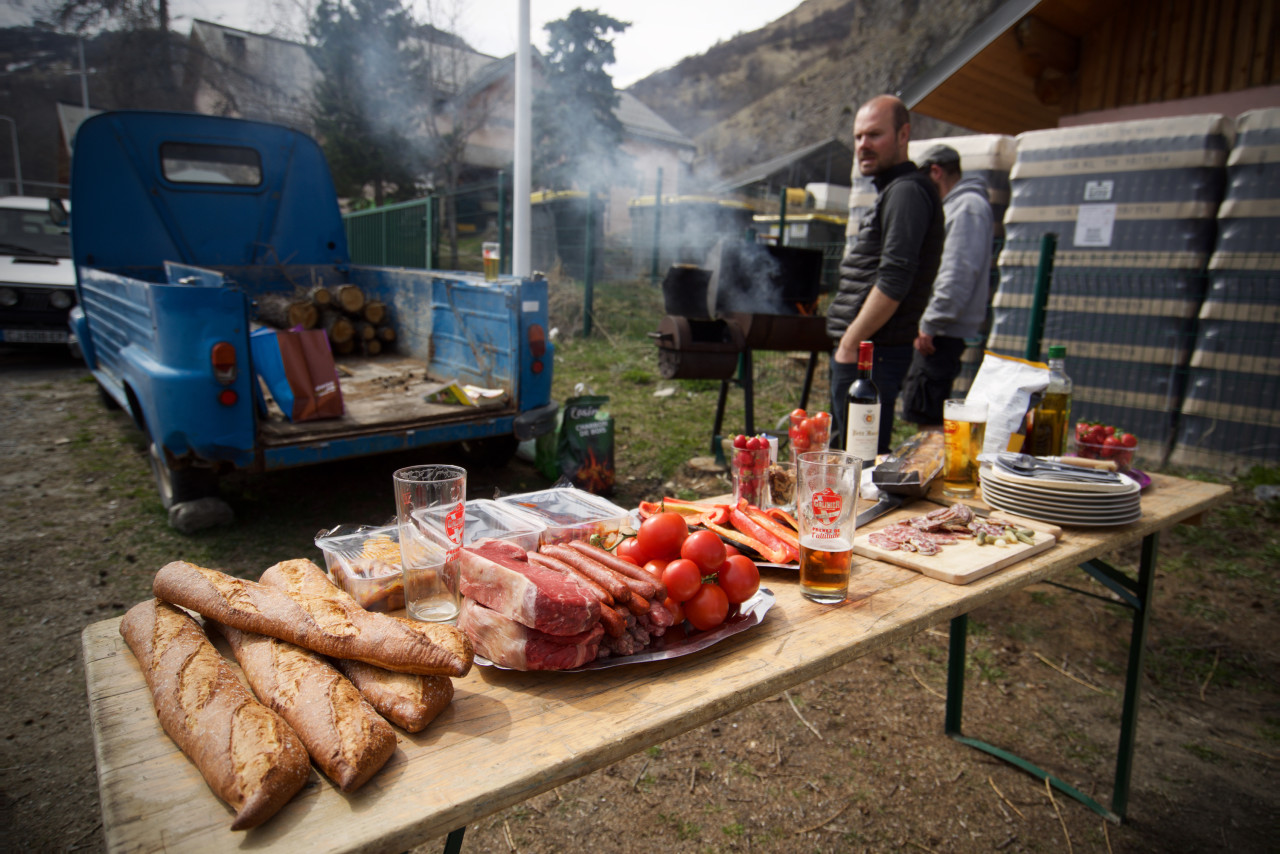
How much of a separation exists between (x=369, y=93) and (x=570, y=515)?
19616 mm

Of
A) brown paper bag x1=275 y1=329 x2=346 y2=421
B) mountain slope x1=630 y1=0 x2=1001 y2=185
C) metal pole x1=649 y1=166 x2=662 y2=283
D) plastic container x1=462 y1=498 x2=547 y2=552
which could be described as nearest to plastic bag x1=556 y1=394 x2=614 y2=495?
brown paper bag x1=275 y1=329 x2=346 y2=421

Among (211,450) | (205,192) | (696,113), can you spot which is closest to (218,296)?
(211,450)

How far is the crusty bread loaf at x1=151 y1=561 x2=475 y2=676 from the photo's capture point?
1085mm

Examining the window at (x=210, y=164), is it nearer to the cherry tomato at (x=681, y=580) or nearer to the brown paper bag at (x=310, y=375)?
the brown paper bag at (x=310, y=375)

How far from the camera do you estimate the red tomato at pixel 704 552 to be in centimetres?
136

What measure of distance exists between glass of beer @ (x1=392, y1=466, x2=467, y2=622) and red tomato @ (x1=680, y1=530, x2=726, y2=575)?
0.46 m

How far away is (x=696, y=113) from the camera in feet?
200

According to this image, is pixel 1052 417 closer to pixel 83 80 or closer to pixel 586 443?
pixel 586 443

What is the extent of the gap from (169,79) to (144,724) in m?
27.6

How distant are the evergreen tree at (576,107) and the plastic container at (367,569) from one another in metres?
18.2

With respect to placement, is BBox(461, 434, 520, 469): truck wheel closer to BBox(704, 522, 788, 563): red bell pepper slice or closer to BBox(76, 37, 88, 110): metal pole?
BBox(704, 522, 788, 563): red bell pepper slice

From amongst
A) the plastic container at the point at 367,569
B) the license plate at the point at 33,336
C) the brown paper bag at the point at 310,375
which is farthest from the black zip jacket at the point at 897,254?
the license plate at the point at 33,336

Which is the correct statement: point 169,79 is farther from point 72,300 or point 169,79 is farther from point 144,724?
point 144,724

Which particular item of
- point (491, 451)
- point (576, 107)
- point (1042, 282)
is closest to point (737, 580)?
point (491, 451)
